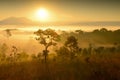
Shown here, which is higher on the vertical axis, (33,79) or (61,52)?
(33,79)

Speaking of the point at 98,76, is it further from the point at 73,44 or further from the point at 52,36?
the point at 73,44

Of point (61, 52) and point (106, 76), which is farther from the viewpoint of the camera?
point (61, 52)

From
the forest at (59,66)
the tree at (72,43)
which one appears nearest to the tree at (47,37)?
the forest at (59,66)

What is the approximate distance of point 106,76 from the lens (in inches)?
1038

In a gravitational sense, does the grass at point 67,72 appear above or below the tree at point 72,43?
above

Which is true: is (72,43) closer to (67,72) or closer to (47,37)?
(47,37)

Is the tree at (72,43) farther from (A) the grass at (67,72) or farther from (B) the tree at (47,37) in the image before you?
(A) the grass at (67,72)

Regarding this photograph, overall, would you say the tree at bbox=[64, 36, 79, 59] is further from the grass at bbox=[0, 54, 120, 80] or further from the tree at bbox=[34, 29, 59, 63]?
the grass at bbox=[0, 54, 120, 80]

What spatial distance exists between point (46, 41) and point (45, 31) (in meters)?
2.42

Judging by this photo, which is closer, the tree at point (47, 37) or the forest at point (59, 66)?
the forest at point (59, 66)

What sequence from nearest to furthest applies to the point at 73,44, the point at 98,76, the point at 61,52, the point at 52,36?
the point at 98,76 < the point at 52,36 < the point at 73,44 < the point at 61,52

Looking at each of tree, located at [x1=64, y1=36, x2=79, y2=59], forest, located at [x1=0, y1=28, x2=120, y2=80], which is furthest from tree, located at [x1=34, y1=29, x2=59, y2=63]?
tree, located at [x1=64, y1=36, x2=79, y2=59]

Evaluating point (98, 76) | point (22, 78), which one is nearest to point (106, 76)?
point (98, 76)

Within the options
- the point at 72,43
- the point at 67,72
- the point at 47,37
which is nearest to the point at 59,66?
the point at 67,72
